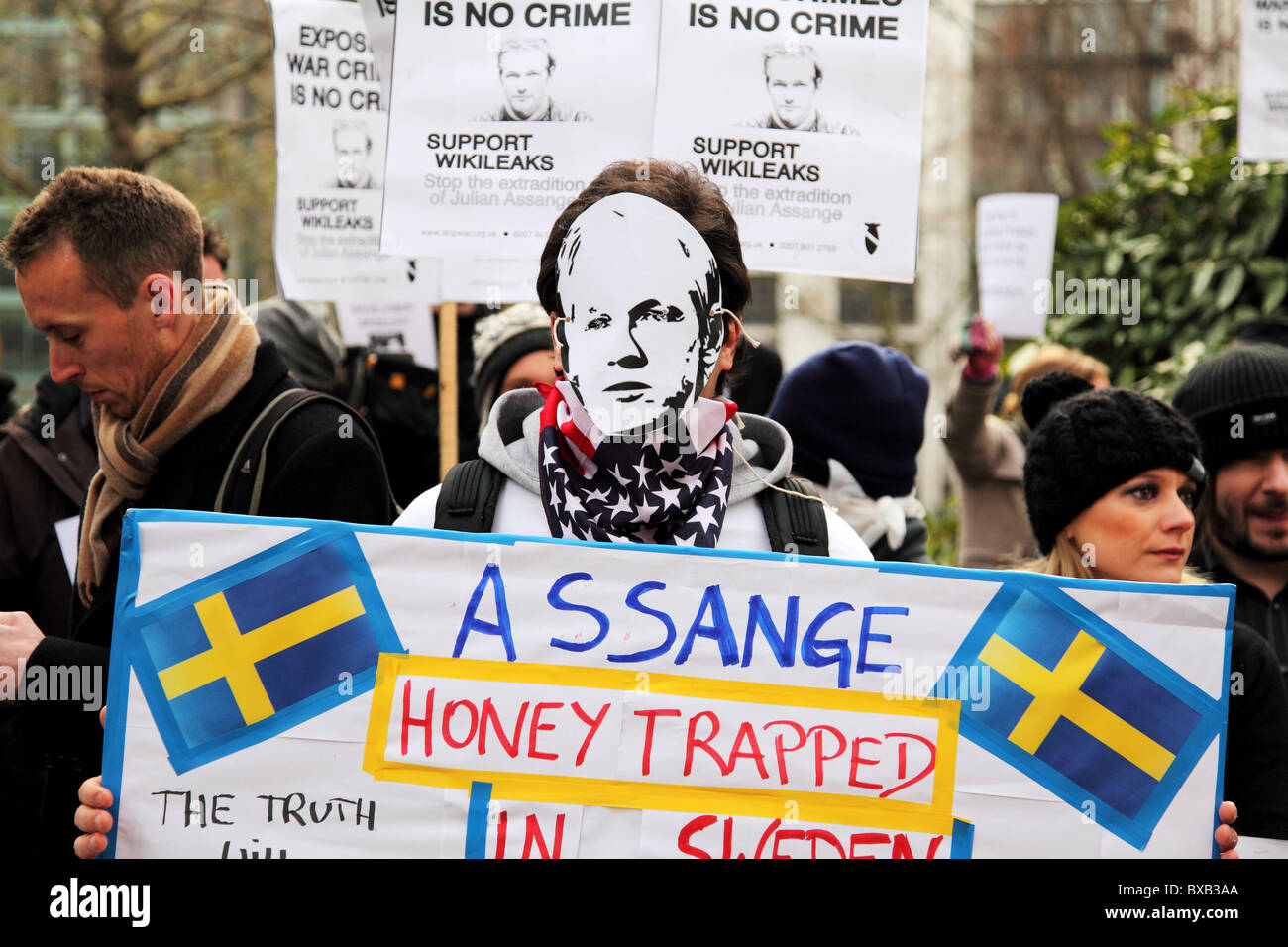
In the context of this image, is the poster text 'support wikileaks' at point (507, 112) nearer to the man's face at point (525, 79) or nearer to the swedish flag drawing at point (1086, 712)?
the man's face at point (525, 79)

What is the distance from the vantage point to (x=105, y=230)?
2777 millimetres

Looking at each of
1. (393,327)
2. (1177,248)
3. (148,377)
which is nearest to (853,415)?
(148,377)

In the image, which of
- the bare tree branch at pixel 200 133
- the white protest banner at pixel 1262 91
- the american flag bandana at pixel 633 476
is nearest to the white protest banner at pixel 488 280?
the american flag bandana at pixel 633 476

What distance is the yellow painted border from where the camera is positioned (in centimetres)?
232

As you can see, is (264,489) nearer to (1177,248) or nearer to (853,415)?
(853,415)

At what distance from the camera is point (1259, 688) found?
8.68ft

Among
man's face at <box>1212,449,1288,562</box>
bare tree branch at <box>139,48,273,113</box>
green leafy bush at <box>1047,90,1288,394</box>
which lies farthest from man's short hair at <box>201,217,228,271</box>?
bare tree branch at <box>139,48,273,113</box>

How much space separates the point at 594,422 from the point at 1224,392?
202 cm

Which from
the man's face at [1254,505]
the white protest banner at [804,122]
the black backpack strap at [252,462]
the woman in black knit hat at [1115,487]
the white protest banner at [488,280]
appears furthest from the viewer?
the white protest banner at [488,280]

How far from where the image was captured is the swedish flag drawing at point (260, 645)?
2.34 meters

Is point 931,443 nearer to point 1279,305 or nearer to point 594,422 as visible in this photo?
point 1279,305

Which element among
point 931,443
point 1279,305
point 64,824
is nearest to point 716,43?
point 64,824

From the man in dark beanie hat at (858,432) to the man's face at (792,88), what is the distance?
0.64 m

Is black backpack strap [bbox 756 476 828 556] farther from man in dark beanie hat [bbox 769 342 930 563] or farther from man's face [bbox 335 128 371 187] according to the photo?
man's face [bbox 335 128 371 187]
